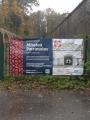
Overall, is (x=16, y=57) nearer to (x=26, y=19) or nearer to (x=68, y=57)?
(x=68, y=57)

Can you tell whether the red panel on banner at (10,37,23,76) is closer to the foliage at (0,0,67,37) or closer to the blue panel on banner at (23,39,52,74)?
the blue panel on banner at (23,39,52,74)

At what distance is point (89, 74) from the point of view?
1355 centimetres

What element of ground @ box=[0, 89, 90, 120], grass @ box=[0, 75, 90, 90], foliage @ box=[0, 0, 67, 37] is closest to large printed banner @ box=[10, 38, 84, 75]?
grass @ box=[0, 75, 90, 90]

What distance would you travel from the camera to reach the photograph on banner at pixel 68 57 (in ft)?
45.3

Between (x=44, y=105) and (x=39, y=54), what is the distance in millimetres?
4606

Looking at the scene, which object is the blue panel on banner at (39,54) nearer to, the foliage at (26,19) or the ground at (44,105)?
the ground at (44,105)

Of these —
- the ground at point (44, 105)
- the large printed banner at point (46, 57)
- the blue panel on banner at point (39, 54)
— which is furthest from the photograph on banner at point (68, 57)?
the ground at point (44, 105)

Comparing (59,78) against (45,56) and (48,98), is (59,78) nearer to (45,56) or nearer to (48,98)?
(45,56)

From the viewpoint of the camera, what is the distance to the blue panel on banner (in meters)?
13.9

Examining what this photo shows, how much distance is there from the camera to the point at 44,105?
9.52 meters

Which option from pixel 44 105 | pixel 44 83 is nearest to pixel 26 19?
pixel 44 83

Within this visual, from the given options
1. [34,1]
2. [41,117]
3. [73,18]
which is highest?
[34,1]

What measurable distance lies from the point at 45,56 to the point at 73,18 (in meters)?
20.2

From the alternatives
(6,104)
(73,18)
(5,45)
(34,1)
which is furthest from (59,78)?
(34,1)
